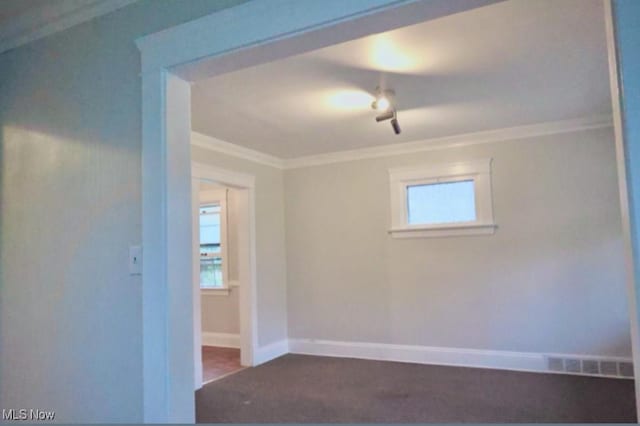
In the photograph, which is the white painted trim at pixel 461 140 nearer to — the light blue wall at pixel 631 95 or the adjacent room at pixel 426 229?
the adjacent room at pixel 426 229

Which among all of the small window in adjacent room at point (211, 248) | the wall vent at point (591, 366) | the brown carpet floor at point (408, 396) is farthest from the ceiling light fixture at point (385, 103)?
the small window in adjacent room at point (211, 248)

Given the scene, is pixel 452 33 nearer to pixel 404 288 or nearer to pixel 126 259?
pixel 126 259

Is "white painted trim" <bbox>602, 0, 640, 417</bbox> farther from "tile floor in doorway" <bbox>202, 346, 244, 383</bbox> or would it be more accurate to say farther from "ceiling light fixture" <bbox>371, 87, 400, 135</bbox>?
"tile floor in doorway" <bbox>202, 346, 244, 383</bbox>

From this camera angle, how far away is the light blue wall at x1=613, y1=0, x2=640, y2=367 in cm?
119

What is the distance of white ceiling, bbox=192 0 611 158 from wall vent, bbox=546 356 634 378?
2.15 meters

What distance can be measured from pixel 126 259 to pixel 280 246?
3.49 metres

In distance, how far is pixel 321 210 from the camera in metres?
5.29

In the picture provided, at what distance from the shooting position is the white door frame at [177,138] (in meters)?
1.67

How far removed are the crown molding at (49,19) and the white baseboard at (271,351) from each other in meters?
3.48

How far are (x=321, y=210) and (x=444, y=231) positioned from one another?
55.8 inches

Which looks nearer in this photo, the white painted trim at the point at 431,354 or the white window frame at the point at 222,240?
the white painted trim at the point at 431,354

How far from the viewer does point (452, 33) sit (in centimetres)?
239

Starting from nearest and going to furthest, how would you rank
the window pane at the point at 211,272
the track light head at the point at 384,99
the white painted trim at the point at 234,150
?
the track light head at the point at 384,99
the white painted trim at the point at 234,150
the window pane at the point at 211,272

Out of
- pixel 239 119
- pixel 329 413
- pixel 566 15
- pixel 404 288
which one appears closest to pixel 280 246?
pixel 404 288
